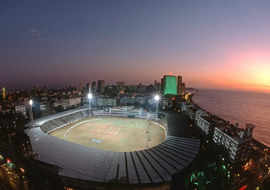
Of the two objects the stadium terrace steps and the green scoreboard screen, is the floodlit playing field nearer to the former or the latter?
the stadium terrace steps

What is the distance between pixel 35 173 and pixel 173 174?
8639 mm

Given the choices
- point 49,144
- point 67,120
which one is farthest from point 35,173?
point 67,120

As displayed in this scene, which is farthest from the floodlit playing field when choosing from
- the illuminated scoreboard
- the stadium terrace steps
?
the illuminated scoreboard

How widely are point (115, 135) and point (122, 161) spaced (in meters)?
7.32

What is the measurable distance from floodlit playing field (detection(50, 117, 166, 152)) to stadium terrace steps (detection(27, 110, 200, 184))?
3052 mm

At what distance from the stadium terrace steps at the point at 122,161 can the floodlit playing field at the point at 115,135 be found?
3.05 metres

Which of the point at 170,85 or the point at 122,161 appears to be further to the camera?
the point at 170,85

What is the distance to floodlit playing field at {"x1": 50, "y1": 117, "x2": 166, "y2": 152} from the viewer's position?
1270 cm

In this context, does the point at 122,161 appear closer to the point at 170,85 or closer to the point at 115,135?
the point at 115,135

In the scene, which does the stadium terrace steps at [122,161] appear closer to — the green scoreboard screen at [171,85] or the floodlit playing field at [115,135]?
the floodlit playing field at [115,135]

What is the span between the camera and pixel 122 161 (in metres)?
8.09

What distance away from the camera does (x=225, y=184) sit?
29.8 ft

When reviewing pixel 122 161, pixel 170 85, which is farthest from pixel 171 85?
pixel 122 161

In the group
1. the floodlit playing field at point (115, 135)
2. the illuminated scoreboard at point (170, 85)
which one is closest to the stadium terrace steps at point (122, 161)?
the floodlit playing field at point (115, 135)
